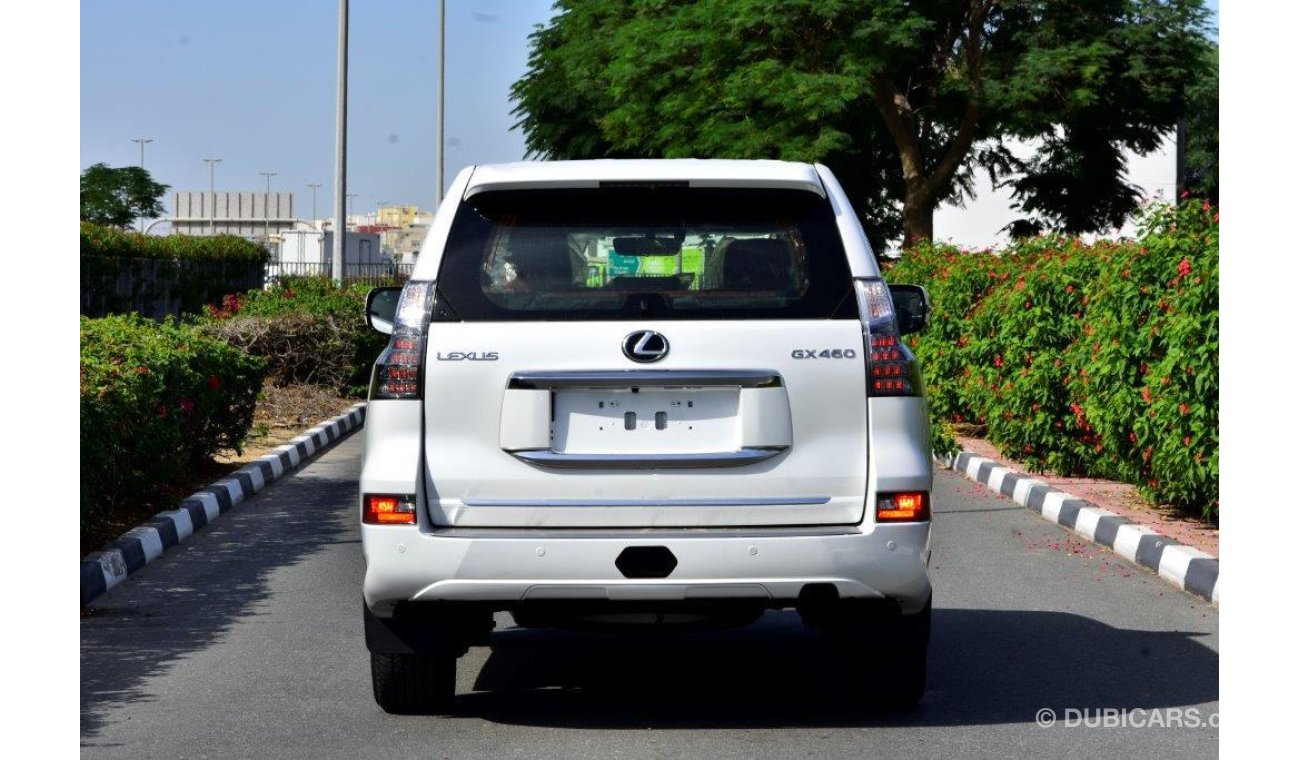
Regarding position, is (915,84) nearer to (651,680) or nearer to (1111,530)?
(1111,530)

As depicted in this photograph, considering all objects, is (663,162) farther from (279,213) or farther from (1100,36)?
(279,213)

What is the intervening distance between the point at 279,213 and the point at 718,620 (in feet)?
393

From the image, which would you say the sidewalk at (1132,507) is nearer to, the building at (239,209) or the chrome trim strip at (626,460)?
the chrome trim strip at (626,460)

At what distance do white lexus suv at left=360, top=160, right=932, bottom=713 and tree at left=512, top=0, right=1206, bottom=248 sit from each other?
31.0m

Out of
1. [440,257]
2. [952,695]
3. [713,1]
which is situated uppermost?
[713,1]

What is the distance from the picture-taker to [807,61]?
38.2 metres

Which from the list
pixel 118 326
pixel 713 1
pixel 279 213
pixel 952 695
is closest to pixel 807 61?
pixel 713 1

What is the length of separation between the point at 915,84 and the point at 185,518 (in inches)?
1241

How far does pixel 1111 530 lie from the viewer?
429 inches

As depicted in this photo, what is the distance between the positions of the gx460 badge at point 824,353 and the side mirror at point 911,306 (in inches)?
32.6

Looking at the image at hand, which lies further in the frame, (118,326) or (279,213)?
(279,213)

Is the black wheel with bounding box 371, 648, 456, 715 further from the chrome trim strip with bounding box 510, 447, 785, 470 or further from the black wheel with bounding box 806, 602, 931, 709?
the black wheel with bounding box 806, 602, 931, 709

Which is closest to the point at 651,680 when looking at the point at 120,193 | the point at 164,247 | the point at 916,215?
the point at 164,247

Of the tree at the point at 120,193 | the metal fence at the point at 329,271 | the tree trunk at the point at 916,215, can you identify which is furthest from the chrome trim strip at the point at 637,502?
the tree at the point at 120,193
